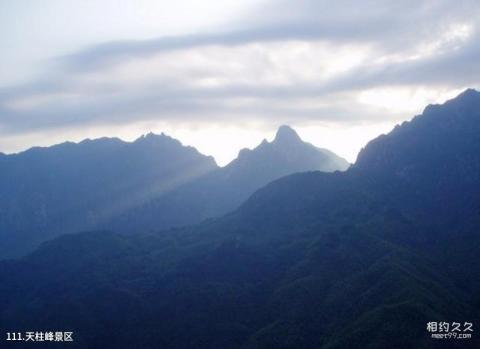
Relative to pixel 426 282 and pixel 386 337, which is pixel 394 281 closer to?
pixel 426 282

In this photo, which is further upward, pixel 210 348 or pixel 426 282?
pixel 426 282

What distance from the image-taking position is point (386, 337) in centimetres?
16038

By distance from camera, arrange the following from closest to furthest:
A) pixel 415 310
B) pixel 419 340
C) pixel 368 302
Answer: pixel 419 340, pixel 415 310, pixel 368 302

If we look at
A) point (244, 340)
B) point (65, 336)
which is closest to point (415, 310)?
point (244, 340)

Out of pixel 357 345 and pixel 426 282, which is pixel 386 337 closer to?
pixel 357 345

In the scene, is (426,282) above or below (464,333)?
above

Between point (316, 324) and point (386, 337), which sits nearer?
point (386, 337)

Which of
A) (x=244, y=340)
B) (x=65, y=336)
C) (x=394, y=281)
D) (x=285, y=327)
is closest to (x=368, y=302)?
(x=394, y=281)

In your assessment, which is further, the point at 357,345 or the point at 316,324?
the point at 316,324

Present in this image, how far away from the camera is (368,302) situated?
628ft

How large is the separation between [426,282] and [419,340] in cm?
4442

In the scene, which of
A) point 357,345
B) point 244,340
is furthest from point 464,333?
point 244,340

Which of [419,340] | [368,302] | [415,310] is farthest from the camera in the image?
[368,302]

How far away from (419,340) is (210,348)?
72.8 metres
